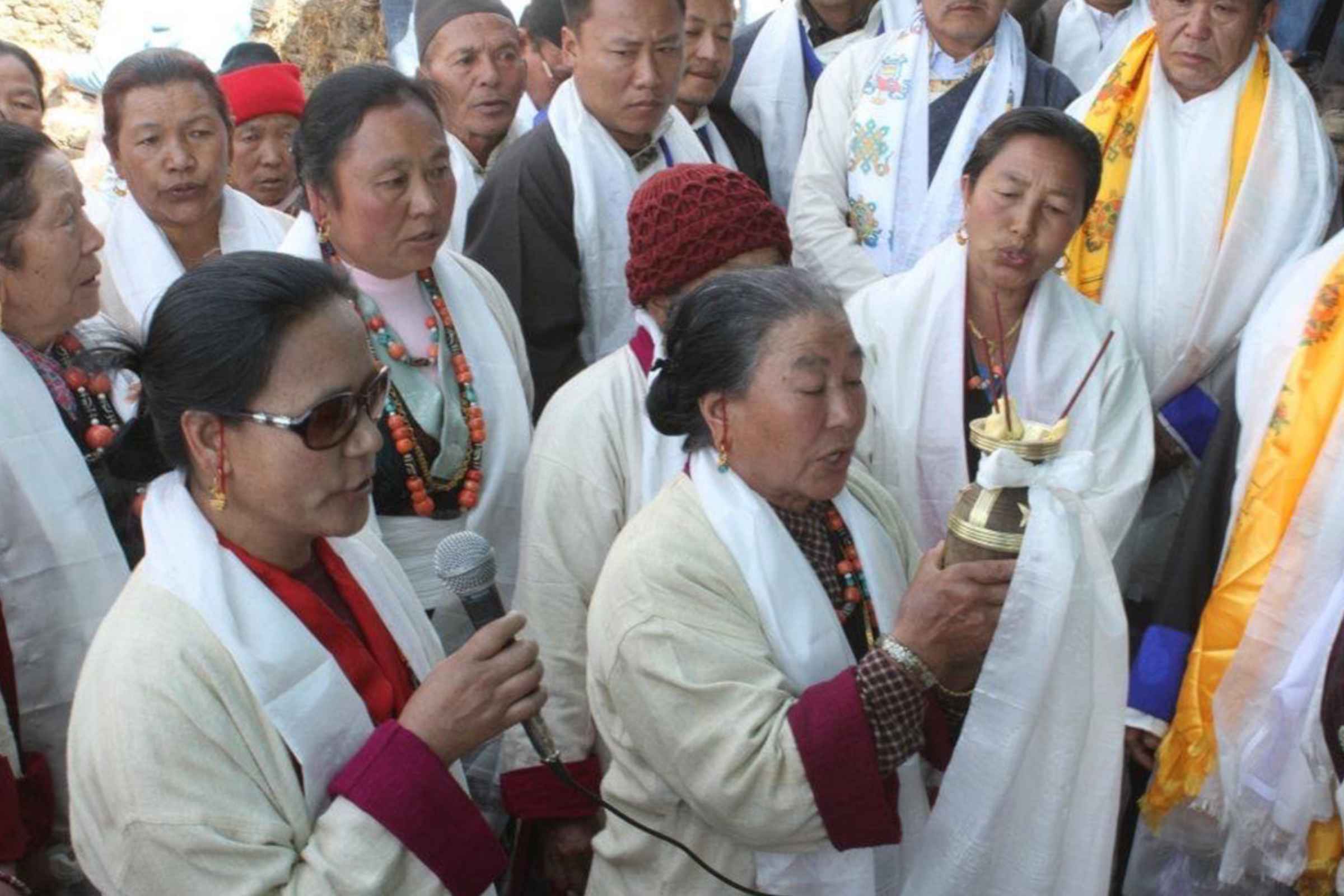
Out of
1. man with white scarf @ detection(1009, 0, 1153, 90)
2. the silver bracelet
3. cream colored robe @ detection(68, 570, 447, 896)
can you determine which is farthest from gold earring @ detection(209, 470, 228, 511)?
man with white scarf @ detection(1009, 0, 1153, 90)

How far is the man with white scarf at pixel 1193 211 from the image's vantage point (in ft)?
11.7

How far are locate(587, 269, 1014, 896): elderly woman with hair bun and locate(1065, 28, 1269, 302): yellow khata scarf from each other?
1.58m

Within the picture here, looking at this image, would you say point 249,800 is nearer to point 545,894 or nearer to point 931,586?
point 931,586

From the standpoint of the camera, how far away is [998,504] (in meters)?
2.00

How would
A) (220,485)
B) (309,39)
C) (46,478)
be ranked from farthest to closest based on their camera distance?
(309,39) < (46,478) < (220,485)

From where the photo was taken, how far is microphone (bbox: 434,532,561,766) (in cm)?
201

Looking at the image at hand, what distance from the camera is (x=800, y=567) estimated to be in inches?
89.0

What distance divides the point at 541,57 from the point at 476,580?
3.63 m

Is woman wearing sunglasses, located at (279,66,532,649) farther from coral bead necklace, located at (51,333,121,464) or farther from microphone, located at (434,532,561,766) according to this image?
microphone, located at (434,532,561,766)

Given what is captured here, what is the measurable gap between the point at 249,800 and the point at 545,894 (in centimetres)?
120

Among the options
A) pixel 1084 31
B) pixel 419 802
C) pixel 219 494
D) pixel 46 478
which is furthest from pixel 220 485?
pixel 1084 31

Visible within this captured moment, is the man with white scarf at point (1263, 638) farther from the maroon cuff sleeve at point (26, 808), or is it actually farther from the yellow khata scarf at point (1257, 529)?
the maroon cuff sleeve at point (26, 808)

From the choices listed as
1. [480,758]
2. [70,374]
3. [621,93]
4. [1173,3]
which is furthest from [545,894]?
[1173,3]

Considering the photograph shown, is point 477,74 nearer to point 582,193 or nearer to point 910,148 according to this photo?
point 582,193
